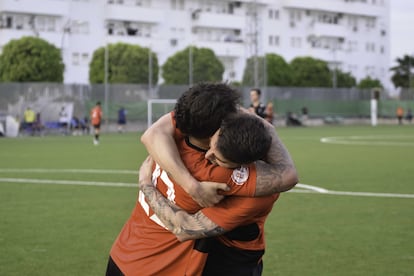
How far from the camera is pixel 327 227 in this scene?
391 inches

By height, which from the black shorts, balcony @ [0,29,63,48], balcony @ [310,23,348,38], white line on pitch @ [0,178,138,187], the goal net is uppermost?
balcony @ [310,23,348,38]

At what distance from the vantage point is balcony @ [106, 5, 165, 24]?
78.7 m

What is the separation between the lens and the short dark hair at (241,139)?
3537 millimetres

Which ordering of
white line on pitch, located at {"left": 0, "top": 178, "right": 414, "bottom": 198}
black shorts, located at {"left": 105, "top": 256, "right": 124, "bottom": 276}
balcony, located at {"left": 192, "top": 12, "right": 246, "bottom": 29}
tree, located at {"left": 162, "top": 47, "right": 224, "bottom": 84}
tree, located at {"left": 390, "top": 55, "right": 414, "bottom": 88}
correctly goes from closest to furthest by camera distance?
black shorts, located at {"left": 105, "top": 256, "right": 124, "bottom": 276} → white line on pitch, located at {"left": 0, "top": 178, "right": 414, "bottom": 198} → tree, located at {"left": 162, "top": 47, "right": 224, "bottom": 84} → balcony, located at {"left": 192, "top": 12, "right": 246, "bottom": 29} → tree, located at {"left": 390, "top": 55, "right": 414, "bottom": 88}

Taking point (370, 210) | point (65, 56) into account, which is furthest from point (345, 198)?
point (65, 56)

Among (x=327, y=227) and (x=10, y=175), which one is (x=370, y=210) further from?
(x=10, y=175)

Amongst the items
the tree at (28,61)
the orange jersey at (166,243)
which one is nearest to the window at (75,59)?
the tree at (28,61)

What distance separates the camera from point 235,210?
3822 mm

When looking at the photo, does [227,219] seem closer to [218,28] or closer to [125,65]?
[125,65]

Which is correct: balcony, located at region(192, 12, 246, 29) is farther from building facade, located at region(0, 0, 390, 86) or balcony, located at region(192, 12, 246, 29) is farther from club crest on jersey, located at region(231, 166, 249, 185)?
club crest on jersey, located at region(231, 166, 249, 185)

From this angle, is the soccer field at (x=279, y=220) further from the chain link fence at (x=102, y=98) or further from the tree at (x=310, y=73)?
the tree at (x=310, y=73)

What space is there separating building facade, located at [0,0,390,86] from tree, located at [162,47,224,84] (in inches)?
157

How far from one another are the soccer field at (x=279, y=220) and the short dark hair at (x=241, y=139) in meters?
3.96

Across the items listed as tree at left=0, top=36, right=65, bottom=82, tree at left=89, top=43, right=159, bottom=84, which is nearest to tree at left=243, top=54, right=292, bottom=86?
tree at left=89, top=43, right=159, bottom=84
